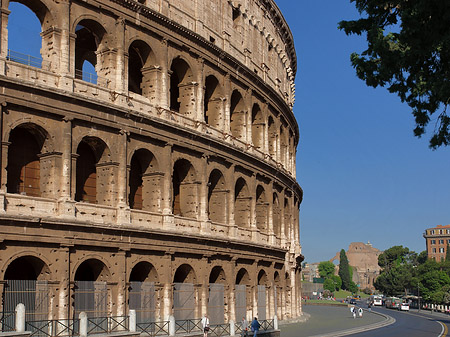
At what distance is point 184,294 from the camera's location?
3266cm

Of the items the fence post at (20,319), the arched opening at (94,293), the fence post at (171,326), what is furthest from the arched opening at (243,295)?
the fence post at (20,319)

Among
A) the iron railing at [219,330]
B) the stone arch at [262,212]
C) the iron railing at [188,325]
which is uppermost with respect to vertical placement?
the stone arch at [262,212]

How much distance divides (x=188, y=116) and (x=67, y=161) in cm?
941

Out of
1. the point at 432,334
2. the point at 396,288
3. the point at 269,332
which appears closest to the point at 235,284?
the point at 269,332

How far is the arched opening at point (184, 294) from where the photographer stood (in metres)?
32.2

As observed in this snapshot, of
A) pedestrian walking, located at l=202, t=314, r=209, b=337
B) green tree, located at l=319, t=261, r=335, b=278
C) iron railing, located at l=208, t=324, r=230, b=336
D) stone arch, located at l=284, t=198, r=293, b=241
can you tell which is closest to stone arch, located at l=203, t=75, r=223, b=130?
iron railing, located at l=208, t=324, r=230, b=336

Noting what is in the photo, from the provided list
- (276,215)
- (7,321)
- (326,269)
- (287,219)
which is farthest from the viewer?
(326,269)

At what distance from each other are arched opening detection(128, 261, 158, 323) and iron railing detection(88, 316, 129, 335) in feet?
4.45

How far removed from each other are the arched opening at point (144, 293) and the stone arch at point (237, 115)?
41.6 feet

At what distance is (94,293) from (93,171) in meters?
5.79

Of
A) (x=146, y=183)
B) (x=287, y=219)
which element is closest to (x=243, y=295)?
(x=146, y=183)

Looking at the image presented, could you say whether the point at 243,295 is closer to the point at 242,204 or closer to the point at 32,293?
the point at 242,204

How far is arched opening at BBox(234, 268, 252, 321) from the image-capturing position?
122ft

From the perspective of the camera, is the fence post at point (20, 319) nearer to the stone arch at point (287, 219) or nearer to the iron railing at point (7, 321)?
the iron railing at point (7, 321)
